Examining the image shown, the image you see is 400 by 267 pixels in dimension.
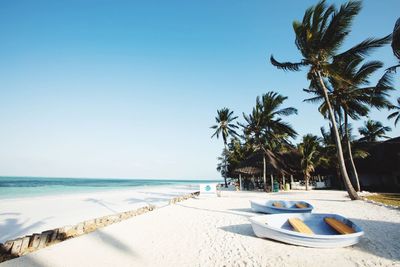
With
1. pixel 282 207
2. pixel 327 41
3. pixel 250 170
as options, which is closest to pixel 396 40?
pixel 327 41

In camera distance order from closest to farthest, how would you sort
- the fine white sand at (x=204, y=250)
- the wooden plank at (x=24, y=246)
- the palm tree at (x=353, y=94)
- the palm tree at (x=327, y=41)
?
the fine white sand at (x=204, y=250) < the wooden plank at (x=24, y=246) < the palm tree at (x=327, y=41) < the palm tree at (x=353, y=94)

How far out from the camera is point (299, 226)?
5.63 m

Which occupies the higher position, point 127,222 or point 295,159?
point 295,159

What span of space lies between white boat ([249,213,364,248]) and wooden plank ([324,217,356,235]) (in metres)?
0.08

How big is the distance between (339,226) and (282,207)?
3.49m

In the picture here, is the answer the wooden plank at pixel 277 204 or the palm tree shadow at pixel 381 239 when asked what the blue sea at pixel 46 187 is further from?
the palm tree shadow at pixel 381 239

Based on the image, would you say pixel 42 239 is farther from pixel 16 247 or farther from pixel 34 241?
pixel 16 247

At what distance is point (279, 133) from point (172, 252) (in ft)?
64.3

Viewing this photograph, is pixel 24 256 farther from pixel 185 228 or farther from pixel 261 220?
pixel 261 220

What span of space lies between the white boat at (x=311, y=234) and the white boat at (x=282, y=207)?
2140 millimetres

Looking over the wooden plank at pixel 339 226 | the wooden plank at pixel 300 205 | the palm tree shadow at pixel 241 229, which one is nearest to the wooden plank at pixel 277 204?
the wooden plank at pixel 300 205

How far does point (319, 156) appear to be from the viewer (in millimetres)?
24234

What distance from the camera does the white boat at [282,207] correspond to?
848cm

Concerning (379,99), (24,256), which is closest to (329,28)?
(379,99)
